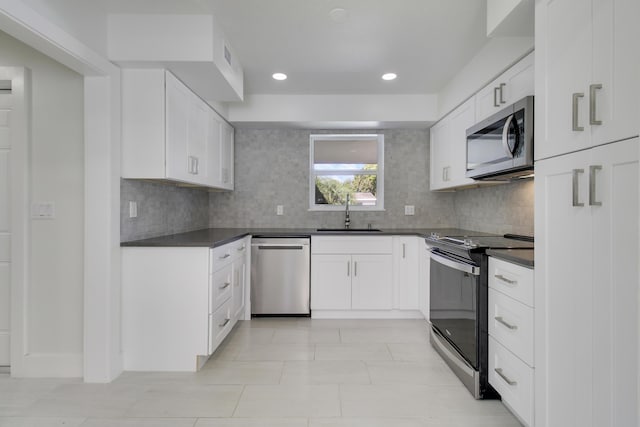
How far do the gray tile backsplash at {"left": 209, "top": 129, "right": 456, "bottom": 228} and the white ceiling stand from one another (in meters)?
0.78

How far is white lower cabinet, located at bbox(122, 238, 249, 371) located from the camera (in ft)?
7.80

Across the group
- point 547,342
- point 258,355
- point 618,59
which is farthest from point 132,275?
point 618,59

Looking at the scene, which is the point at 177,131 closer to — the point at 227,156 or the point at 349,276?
the point at 227,156

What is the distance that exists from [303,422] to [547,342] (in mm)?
1225

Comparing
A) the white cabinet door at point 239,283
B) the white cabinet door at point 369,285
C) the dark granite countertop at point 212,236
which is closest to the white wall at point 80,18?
the dark granite countertop at point 212,236

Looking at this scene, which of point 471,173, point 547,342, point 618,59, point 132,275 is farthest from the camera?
point 471,173

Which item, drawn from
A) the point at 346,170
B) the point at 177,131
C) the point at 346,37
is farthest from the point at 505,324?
the point at 346,170

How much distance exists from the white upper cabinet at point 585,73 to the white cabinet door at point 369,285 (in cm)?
221

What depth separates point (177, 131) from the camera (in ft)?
8.45

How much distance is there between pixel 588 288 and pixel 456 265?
1.11 metres

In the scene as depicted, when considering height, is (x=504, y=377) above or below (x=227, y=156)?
below

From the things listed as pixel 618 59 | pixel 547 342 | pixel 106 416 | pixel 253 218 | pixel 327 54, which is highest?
pixel 327 54

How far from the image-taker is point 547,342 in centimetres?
147

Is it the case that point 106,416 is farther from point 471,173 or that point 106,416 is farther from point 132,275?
point 471,173
